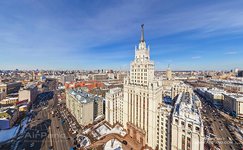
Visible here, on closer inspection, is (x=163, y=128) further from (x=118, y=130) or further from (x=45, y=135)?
(x=45, y=135)

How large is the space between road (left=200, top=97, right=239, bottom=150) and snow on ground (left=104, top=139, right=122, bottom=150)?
5007cm

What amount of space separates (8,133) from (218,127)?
132973 millimetres

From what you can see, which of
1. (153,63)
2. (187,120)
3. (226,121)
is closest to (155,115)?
(187,120)

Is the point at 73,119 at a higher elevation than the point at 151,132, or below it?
below

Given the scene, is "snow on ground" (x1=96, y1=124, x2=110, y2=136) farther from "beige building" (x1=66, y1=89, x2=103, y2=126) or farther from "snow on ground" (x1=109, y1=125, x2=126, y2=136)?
"beige building" (x1=66, y1=89, x2=103, y2=126)

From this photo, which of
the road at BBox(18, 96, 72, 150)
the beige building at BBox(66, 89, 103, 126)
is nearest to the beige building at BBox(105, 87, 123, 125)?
the beige building at BBox(66, 89, 103, 126)

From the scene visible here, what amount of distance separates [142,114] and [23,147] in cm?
6245

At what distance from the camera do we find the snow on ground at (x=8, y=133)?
226 feet

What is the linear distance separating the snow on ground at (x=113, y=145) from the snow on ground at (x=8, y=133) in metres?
57.0

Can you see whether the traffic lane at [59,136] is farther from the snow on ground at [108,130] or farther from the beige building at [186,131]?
the beige building at [186,131]

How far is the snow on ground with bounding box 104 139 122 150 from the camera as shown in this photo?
5798 cm

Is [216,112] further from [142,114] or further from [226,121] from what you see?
[142,114]

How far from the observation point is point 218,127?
8150 centimetres

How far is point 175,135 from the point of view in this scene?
148 feet
